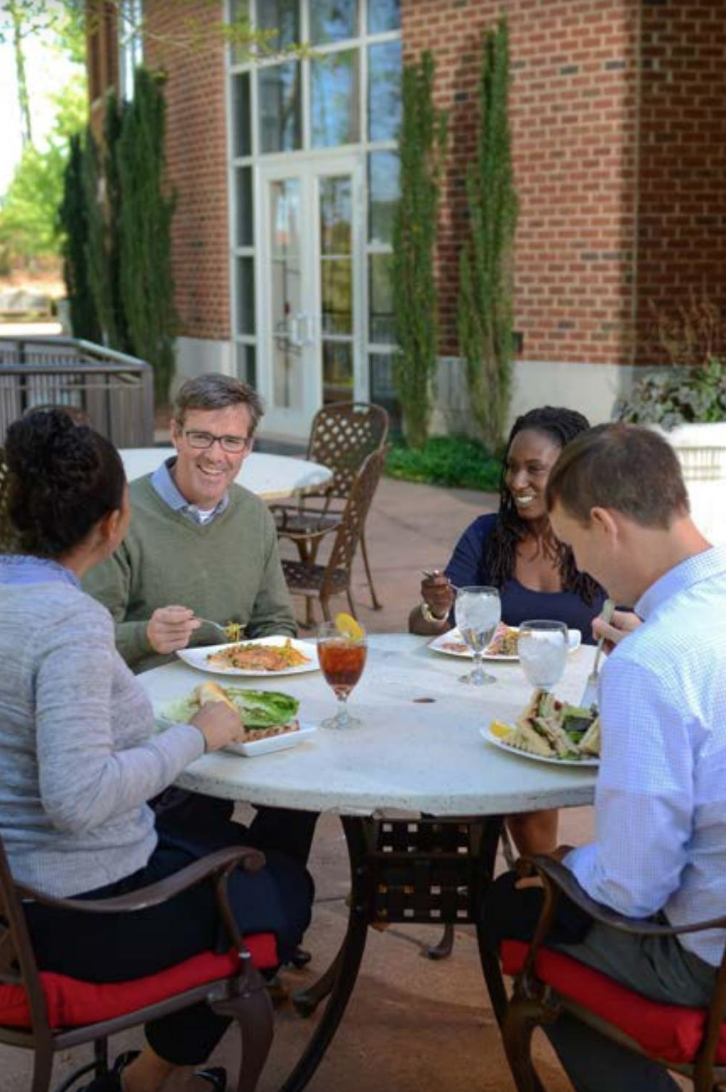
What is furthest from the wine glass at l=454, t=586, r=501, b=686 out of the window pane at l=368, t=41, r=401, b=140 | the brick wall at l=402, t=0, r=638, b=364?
the window pane at l=368, t=41, r=401, b=140

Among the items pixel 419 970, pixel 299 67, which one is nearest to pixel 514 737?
pixel 419 970

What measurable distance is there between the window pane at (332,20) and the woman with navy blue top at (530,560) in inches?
393

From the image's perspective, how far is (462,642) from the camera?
3.45m

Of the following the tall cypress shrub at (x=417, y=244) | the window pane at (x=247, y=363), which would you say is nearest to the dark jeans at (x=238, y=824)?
the tall cypress shrub at (x=417, y=244)

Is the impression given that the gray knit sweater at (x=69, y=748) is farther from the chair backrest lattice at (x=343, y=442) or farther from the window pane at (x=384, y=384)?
the window pane at (x=384, y=384)

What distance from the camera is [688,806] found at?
220 cm

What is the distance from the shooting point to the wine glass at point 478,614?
121 inches

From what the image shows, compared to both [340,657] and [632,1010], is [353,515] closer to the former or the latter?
[340,657]

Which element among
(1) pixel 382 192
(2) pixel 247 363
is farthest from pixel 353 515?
(2) pixel 247 363

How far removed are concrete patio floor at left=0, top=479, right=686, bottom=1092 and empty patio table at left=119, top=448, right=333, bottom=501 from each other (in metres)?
1.84

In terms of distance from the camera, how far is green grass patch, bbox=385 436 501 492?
11.3 meters

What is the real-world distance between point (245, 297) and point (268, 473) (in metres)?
8.93

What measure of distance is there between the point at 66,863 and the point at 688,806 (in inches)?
39.5

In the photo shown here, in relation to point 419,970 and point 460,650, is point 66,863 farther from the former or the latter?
point 419,970
